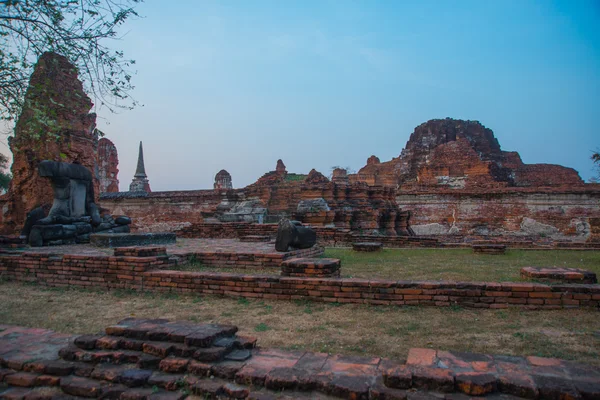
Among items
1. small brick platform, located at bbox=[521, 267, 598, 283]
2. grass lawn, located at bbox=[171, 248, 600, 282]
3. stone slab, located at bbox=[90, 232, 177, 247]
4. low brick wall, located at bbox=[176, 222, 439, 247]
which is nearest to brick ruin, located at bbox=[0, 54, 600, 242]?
low brick wall, located at bbox=[176, 222, 439, 247]

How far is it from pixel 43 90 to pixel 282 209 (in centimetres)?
1039

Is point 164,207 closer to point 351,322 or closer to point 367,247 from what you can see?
point 367,247

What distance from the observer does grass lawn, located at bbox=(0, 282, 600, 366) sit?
2.94 m

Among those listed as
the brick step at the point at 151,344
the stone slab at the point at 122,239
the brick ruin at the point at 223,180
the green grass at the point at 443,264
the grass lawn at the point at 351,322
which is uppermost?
the brick ruin at the point at 223,180

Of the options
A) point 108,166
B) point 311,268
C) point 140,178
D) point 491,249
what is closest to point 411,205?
point 491,249

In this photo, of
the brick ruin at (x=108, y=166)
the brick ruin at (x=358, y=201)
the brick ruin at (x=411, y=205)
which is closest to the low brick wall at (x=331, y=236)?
the brick ruin at (x=411, y=205)

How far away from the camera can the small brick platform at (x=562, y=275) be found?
419 centimetres

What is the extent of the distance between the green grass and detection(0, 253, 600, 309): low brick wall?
3.62 feet

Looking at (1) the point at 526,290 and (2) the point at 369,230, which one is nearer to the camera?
(1) the point at 526,290

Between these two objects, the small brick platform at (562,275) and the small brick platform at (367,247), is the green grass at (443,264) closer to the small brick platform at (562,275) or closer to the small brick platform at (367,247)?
the small brick platform at (367,247)

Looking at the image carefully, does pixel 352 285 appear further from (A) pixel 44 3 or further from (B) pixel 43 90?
(A) pixel 44 3

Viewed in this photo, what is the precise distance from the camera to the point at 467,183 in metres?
22.4

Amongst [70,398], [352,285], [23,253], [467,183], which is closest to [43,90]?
[23,253]

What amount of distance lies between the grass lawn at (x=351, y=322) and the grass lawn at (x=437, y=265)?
138 centimetres
